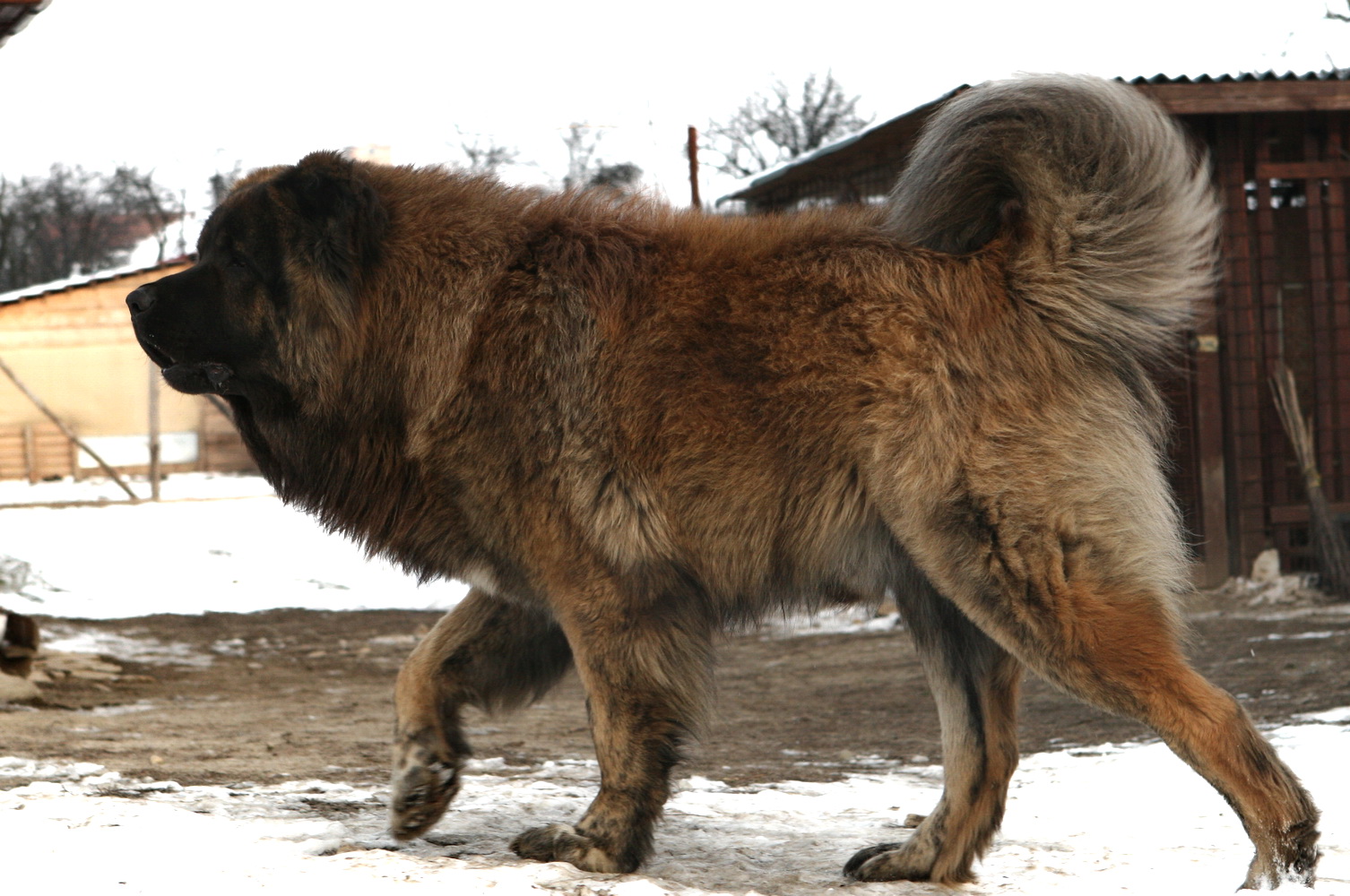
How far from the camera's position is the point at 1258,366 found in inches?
412

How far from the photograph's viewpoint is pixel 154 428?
1730 centimetres

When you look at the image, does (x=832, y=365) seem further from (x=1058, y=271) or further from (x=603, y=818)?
(x=603, y=818)

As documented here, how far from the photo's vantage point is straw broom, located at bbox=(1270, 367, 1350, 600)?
32.3ft

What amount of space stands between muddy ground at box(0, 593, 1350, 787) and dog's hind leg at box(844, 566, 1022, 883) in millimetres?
600

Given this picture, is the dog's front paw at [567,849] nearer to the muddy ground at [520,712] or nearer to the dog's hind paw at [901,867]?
the muddy ground at [520,712]

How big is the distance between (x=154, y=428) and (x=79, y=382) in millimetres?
1545

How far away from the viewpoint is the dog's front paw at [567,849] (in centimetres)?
316

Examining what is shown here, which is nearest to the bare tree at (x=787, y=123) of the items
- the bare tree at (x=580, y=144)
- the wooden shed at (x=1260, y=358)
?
the bare tree at (x=580, y=144)

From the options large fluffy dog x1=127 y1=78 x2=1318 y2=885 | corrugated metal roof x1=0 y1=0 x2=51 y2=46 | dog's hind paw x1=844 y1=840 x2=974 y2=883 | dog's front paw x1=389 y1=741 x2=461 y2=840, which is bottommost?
dog's hind paw x1=844 y1=840 x2=974 y2=883

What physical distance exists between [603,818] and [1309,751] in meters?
2.98

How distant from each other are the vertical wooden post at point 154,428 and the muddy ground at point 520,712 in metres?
6.93

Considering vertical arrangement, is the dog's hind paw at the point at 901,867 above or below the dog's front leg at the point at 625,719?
below

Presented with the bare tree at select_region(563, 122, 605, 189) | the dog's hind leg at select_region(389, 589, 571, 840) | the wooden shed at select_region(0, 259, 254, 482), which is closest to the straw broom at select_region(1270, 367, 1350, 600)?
the dog's hind leg at select_region(389, 589, 571, 840)

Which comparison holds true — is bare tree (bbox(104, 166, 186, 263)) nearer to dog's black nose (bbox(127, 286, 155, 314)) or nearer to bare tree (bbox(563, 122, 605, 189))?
bare tree (bbox(563, 122, 605, 189))
